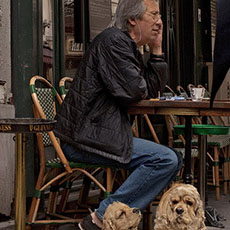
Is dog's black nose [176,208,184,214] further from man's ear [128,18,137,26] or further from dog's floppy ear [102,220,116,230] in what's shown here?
man's ear [128,18,137,26]

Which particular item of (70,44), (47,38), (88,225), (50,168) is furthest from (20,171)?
(70,44)

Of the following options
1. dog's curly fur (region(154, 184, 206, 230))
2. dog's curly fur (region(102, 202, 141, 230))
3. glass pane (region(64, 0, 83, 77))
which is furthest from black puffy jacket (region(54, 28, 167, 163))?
glass pane (region(64, 0, 83, 77))

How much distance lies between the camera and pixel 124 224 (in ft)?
6.17

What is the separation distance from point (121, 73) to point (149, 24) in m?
0.51

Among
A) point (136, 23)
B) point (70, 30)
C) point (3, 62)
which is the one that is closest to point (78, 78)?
point (136, 23)

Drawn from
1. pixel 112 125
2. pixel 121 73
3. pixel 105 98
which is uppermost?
pixel 121 73

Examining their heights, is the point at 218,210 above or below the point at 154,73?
below

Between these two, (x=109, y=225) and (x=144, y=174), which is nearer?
(x=109, y=225)

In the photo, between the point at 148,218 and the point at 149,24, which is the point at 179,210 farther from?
the point at 148,218

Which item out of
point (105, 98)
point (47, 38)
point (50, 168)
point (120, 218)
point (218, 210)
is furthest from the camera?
point (218, 210)

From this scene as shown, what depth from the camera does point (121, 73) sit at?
Answer: 2604mm

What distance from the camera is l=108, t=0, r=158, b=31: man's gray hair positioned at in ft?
9.50

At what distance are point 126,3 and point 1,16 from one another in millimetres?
1207

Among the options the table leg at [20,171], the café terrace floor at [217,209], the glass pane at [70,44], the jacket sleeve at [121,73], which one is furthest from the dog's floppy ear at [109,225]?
the glass pane at [70,44]
